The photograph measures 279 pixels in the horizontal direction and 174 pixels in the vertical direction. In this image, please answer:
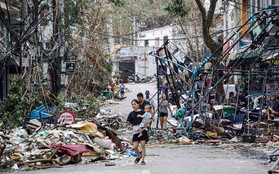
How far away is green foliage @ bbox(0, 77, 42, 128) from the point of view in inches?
766

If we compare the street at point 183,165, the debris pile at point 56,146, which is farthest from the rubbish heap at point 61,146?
the street at point 183,165

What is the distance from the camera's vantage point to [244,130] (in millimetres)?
18078

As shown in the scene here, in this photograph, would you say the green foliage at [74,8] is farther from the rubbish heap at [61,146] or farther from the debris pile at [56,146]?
the debris pile at [56,146]

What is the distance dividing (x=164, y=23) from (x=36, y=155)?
188 feet

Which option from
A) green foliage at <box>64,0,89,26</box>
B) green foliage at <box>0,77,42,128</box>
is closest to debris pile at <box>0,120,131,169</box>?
green foliage at <box>0,77,42,128</box>

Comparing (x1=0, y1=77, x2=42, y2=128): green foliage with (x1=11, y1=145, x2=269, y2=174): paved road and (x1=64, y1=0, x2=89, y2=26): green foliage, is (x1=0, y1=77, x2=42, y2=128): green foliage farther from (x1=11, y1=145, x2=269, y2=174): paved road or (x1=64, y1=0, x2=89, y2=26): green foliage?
(x1=11, y1=145, x2=269, y2=174): paved road

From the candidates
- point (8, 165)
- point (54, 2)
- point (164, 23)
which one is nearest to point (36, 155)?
point (8, 165)

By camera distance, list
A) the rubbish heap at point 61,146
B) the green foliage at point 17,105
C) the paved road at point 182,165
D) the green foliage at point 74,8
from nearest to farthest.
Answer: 1. the paved road at point 182,165
2. the rubbish heap at point 61,146
3. the green foliage at point 17,105
4. the green foliage at point 74,8

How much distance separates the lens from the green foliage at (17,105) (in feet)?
63.9

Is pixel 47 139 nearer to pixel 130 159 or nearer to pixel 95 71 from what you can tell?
pixel 130 159

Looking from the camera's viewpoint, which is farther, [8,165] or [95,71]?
[95,71]

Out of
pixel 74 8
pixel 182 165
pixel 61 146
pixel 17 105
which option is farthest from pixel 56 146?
pixel 74 8

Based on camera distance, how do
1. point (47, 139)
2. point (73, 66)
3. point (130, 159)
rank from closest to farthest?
point (130, 159)
point (47, 139)
point (73, 66)

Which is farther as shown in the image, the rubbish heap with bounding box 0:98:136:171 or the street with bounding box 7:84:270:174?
the rubbish heap with bounding box 0:98:136:171
